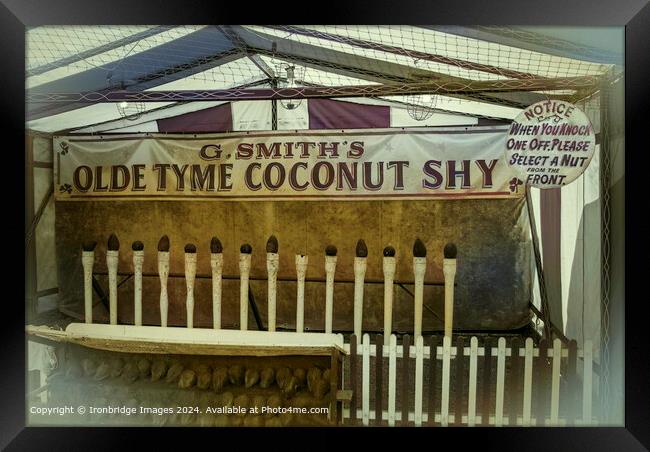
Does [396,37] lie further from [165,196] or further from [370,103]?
[165,196]

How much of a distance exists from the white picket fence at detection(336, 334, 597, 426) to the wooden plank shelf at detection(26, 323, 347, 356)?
0.99 feet

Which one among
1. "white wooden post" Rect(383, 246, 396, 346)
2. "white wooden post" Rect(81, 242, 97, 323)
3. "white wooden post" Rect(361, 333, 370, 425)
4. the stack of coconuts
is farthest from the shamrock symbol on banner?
"white wooden post" Rect(81, 242, 97, 323)

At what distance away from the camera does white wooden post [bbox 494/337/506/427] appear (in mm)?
2652

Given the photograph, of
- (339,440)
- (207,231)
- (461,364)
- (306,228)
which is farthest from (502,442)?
(207,231)

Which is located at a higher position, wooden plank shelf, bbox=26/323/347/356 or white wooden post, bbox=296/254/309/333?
white wooden post, bbox=296/254/309/333

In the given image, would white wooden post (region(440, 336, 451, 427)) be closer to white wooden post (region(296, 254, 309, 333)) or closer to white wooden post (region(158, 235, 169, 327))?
white wooden post (region(296, 254, 309, 333))

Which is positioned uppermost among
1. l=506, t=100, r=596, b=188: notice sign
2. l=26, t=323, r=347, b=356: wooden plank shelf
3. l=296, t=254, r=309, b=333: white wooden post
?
l=506, t=100, r=596, b=188: notice sign

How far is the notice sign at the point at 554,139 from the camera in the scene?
8.43ft

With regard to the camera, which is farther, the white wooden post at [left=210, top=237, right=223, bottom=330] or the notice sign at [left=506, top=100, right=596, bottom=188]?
the white wooden post at [left=210, top=237, right=223, bottom=330]

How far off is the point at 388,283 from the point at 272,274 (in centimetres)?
78

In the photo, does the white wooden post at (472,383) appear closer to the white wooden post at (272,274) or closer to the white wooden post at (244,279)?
the white wooden post at (272,274)

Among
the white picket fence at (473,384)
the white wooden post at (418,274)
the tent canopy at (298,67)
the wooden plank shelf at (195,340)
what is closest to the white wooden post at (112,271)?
the wooden plank shelf at (195,340)
